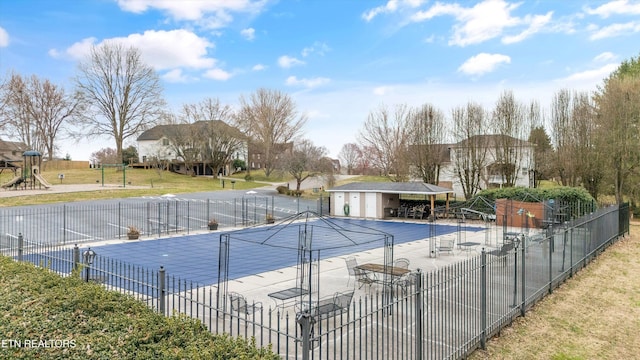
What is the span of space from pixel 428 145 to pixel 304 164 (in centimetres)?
1410

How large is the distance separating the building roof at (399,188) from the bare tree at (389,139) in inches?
338

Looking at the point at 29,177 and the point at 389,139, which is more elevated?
the point at 389,139

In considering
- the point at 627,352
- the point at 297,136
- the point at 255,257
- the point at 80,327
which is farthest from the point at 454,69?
the point at 297,136

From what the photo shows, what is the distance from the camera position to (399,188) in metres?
32.7

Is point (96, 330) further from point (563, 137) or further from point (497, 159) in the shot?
point (563, 137)

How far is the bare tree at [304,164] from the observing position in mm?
46906

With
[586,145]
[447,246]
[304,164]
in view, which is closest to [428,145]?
[586,145]

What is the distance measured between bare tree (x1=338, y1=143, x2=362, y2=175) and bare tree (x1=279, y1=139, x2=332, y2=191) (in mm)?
24379

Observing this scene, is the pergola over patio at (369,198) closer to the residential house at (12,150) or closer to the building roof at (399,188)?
the building roof at (399,188)

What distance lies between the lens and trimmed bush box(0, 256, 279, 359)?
561 centimetres

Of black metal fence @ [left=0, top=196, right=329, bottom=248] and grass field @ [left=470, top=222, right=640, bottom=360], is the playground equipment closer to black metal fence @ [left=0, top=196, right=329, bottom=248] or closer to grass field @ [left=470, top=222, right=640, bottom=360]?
black metal fence @ [left=0, top=196, right=329, bottom=248]

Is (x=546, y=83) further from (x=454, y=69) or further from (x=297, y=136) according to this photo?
(x=297, y=136)

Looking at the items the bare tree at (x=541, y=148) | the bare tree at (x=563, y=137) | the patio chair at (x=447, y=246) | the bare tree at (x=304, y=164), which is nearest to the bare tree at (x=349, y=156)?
the bare tree at (x=304, y=164)

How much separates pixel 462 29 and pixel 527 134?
1866cm
